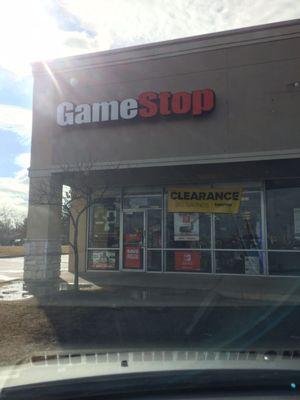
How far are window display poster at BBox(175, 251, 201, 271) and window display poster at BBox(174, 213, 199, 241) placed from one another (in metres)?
0.50

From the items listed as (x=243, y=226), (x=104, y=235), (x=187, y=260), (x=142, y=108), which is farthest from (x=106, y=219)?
(x=142, y=108)

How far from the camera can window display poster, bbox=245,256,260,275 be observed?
16.1 metres

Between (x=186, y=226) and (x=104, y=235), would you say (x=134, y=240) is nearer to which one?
(x=104, y=235)

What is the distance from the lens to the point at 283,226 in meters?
16.0

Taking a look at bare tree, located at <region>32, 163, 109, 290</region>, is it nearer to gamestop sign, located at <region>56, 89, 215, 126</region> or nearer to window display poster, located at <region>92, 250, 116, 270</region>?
gamestop sign, located at <region>56, 89, 215, 126</region>

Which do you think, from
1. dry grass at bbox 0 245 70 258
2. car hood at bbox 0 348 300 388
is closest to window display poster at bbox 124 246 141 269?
car hood at bbox 0 348 300 388

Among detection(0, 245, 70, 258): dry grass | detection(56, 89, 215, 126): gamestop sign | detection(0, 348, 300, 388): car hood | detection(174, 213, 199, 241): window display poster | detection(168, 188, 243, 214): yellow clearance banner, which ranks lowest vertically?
detection(0, 348, 300, 388): car hood

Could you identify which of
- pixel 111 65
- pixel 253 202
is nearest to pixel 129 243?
pixel 253 202

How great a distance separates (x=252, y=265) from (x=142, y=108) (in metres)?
6.12

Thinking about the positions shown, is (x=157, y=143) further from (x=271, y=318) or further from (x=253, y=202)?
(x=271, y=318)

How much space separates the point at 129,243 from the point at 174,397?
15195mm

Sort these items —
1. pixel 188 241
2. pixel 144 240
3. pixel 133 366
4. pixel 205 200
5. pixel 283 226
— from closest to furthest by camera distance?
pixel 133 366 < pixel 283 226 < pixel 205 200 < pixel 188 241 < pixel 144 240

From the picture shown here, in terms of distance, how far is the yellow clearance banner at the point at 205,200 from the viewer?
54.3 feet

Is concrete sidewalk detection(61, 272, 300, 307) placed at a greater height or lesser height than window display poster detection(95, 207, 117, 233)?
lesser
